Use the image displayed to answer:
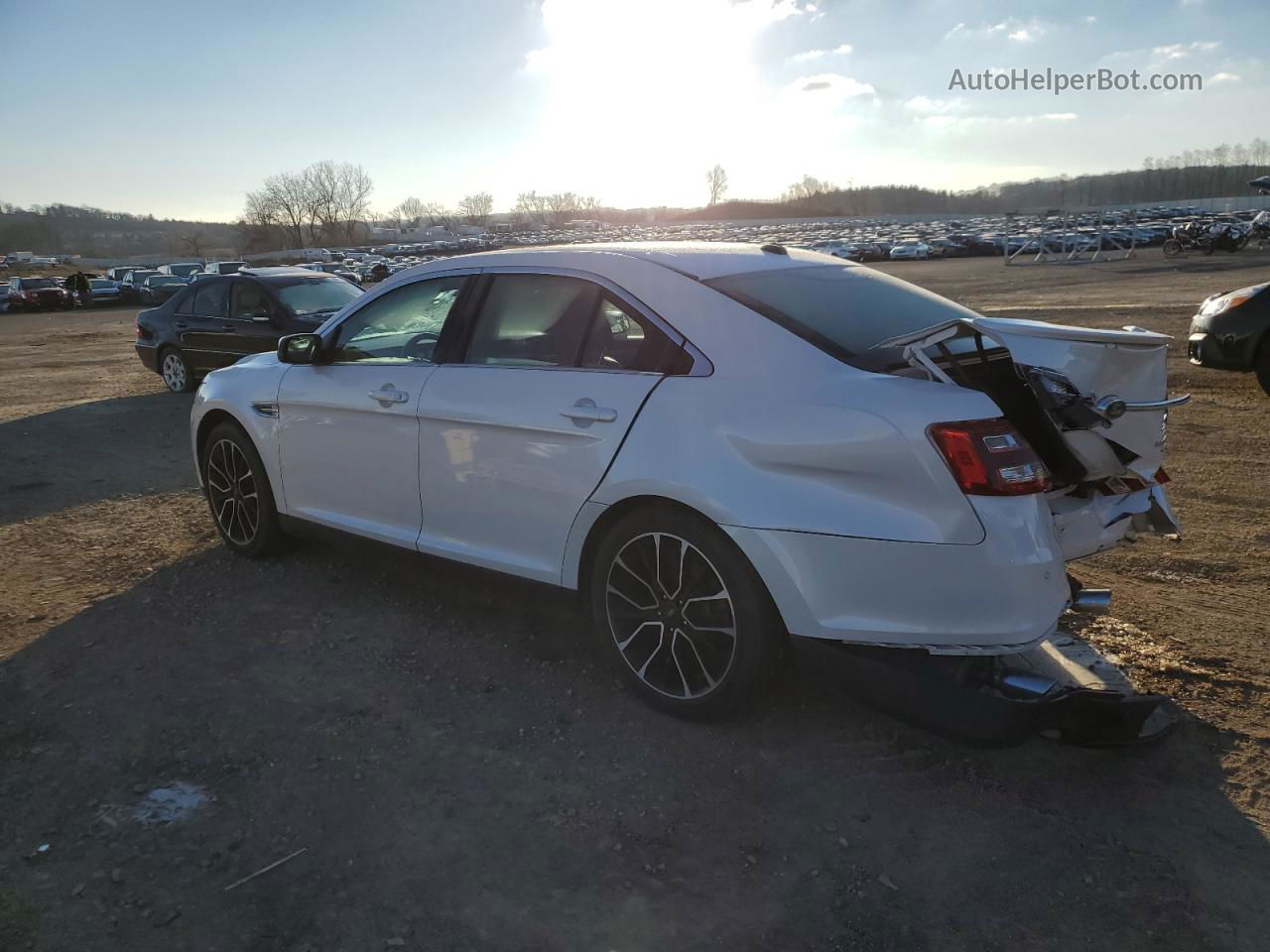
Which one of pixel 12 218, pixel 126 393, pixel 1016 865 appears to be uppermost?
pixel 12 218

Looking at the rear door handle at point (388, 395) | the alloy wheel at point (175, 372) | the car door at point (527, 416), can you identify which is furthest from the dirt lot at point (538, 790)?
the alloy wheel at point (175, 372)

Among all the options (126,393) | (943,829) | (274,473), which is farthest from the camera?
(126,393)

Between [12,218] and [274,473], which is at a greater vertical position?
[12,218]

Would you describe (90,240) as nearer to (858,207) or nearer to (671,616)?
(858,207)

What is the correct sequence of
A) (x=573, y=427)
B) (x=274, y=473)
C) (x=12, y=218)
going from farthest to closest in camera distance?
(x=12, y=218) → (x=274, y=473) → (x=573, y=427)

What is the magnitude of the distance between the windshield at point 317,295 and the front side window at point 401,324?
6.77m

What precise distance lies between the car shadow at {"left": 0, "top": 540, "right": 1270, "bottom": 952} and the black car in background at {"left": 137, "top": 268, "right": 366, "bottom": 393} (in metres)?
7.56

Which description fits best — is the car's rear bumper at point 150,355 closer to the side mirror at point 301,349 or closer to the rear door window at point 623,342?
the side mirror at point 301,349

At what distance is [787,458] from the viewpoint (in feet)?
9.64

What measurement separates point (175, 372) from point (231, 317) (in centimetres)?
172

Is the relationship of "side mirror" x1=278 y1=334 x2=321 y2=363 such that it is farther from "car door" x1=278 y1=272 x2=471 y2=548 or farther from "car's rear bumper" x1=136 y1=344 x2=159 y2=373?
"car's rear bumper" x1=136 y1=344 x2=159 y2=373

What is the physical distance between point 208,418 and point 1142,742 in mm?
4793

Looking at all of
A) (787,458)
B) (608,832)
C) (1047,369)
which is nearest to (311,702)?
(608,832)

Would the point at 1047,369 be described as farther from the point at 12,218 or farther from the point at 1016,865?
the point at 12,218
